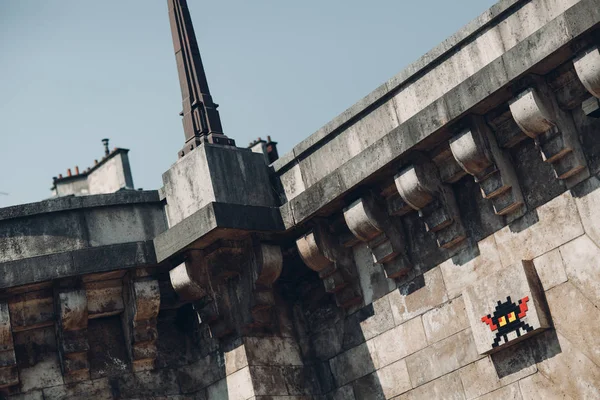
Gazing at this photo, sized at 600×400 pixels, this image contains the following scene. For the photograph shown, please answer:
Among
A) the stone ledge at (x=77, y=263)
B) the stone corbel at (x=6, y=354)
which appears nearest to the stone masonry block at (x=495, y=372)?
the stone ledge at (x=77, y=263)

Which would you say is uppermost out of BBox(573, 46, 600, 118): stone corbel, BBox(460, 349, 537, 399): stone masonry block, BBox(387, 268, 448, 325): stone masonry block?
BBox(573, 46, 600, 118): stone corbel

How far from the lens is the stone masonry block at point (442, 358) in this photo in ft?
39.1

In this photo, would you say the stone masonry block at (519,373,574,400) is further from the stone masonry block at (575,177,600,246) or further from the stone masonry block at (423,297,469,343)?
the stone masonry block at (575,177,600,246)

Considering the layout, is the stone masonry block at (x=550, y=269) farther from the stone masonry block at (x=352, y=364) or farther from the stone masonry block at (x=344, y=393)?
the stone masonry block at (x=344, y=393)

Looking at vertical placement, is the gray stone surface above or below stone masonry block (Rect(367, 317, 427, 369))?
above

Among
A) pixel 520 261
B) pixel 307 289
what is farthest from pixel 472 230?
pixel 307 289

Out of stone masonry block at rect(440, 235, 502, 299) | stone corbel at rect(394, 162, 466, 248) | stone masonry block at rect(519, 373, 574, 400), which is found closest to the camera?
stone masonry block at rect(519, 373, 574, 400)

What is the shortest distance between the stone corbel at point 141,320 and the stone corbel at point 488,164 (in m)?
3.86

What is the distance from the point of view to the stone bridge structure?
11.2m

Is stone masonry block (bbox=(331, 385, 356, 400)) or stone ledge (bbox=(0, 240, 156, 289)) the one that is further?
stone masonry block (bbox=(331, 385, 356, 400))

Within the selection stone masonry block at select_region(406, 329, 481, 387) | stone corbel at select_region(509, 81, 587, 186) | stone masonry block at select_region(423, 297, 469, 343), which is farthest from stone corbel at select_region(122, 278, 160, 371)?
stone corbel at select_region(509, 81, 587, 186)

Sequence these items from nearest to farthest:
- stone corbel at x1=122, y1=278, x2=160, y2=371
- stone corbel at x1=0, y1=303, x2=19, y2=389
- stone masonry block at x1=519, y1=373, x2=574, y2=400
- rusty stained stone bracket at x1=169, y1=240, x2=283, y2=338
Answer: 1. stone masonry block at x1=519, y1=373, x2=574, y2=400
2. stone corbel at x1=0, y1=303, x2=19, y2=389
3. rusty stained stone bracket at x1=169, y1=240, x2=283, y2=338
4. stone corbel at x1=122, y1=278, x2=160, y2=371

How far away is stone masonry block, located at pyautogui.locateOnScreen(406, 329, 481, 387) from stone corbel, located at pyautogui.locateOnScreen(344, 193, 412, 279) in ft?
3.04

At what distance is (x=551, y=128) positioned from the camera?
36.9ft
